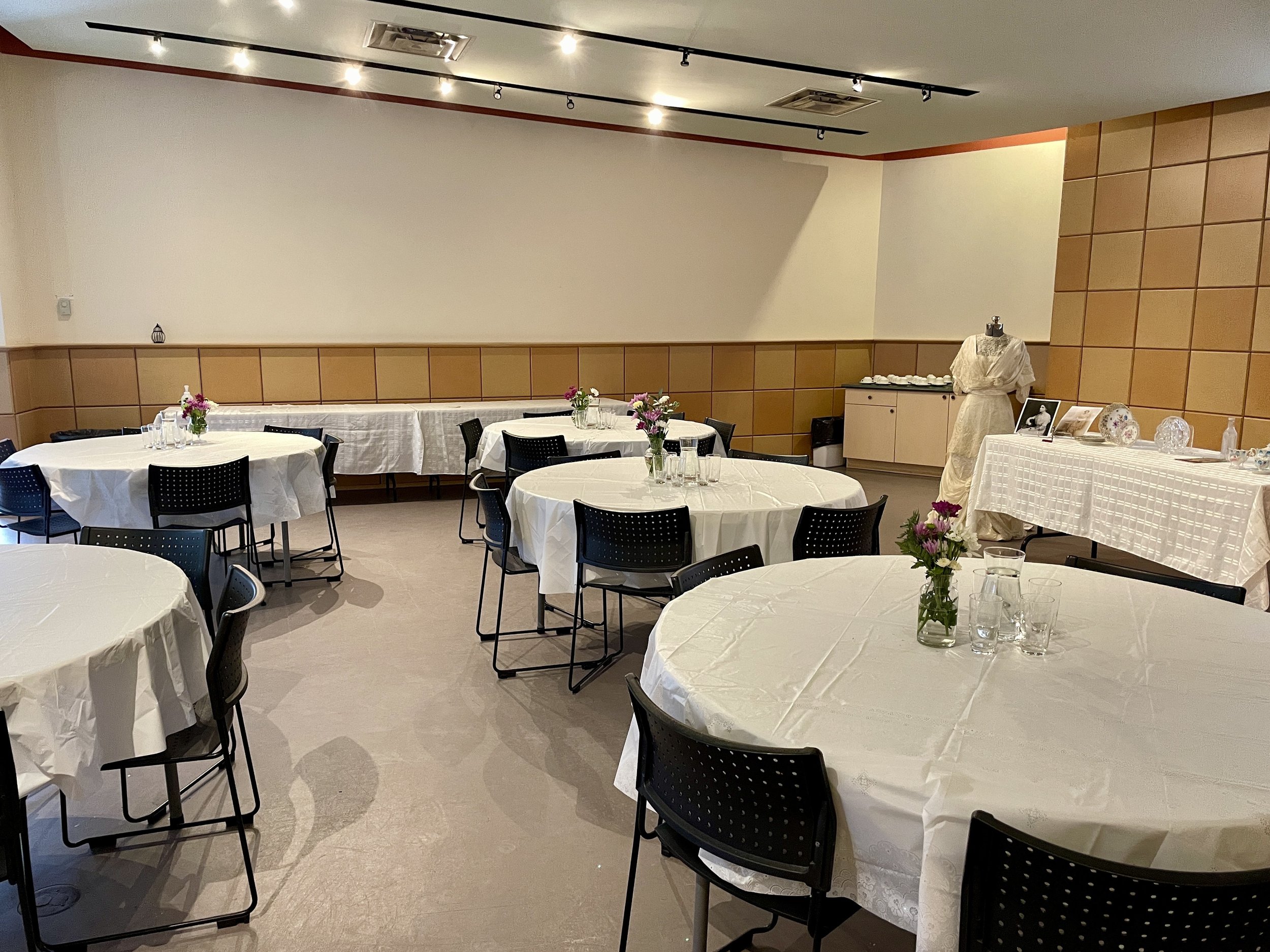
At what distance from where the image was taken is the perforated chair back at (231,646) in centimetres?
223

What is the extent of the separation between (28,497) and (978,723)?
15.5ft

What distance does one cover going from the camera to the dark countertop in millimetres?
9203

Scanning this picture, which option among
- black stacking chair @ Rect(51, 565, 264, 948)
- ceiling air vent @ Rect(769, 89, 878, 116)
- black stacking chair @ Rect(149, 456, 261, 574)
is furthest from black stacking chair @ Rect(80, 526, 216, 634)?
ceiling air vent @ Rect(769, 89, 878, 116)

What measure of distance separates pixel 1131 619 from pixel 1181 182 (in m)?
6.36

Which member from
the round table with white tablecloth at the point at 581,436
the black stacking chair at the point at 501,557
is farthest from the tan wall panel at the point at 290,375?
the black stacking chair at the point at 501,557

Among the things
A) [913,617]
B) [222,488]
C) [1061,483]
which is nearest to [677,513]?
[913,617]

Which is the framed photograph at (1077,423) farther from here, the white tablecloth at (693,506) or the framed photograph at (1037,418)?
the white tablecloth at (693,506)

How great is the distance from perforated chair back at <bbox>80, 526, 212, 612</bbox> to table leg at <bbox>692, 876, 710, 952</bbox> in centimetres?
202

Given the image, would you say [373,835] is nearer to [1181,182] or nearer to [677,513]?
[677,513]

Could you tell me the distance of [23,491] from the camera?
14.8 feet

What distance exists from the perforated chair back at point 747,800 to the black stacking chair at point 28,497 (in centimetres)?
398

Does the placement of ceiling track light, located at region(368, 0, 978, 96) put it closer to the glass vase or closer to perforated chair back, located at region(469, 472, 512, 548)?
perforated chair back, located at region(469, 472, 512, 548)

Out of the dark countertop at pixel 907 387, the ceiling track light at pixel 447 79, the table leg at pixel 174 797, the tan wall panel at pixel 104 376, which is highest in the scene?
the ceiling track light at pixel 447 79

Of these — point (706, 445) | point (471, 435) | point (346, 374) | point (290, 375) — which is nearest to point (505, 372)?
point (346, 374)
